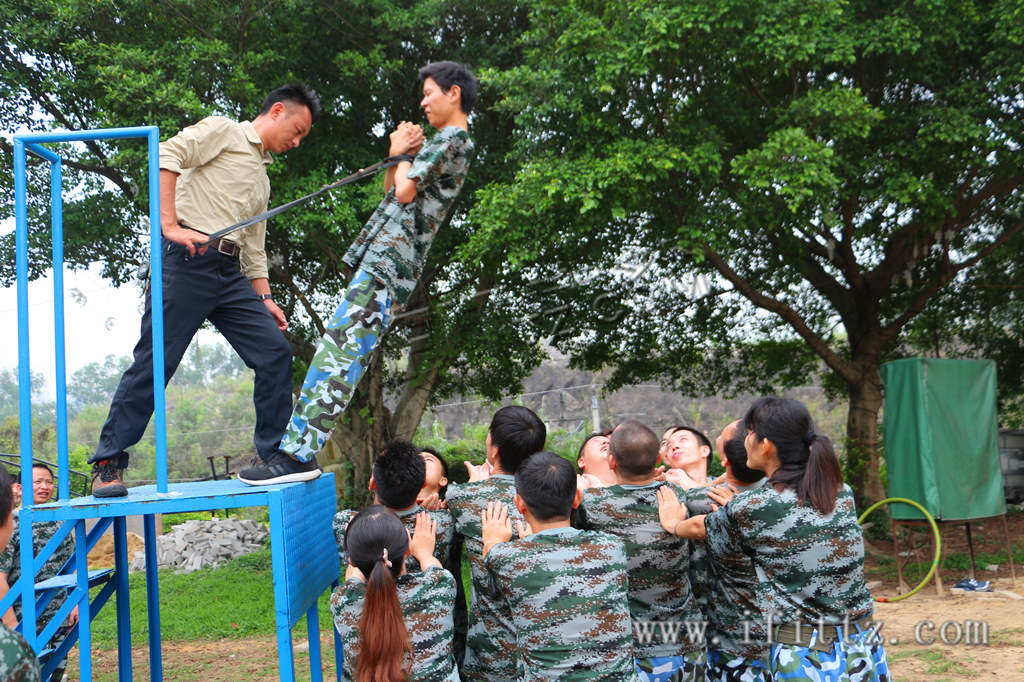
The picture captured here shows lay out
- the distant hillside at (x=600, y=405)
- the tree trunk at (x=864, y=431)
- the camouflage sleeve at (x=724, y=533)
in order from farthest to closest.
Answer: the distant hillside at (x=600, y=405), the tree trunk at (x=864, y=431), the camouflage sleeve at (x=724, y=533)

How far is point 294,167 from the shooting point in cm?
930

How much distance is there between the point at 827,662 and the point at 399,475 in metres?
1.48

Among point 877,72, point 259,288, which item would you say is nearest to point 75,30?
point 259,288

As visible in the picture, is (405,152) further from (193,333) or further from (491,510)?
(491,510)

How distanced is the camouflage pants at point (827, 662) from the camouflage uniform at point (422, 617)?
101 centimetres

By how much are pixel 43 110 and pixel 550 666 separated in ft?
32.9

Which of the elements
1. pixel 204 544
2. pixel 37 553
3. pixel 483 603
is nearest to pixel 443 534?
pixel 483 603

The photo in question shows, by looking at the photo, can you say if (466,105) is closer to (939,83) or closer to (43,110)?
(939,83)

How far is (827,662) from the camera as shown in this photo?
265 centimetres

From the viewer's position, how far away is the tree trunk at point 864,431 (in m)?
10.6

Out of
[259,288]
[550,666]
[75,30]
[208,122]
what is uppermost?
[75,30]

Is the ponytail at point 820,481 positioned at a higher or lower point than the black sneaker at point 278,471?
lower

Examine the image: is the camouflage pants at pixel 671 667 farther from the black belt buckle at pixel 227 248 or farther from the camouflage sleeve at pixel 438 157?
the black belt buckle at pixel 227 248

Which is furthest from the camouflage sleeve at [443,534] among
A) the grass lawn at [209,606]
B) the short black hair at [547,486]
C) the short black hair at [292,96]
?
the grass lawn at [209,606]
